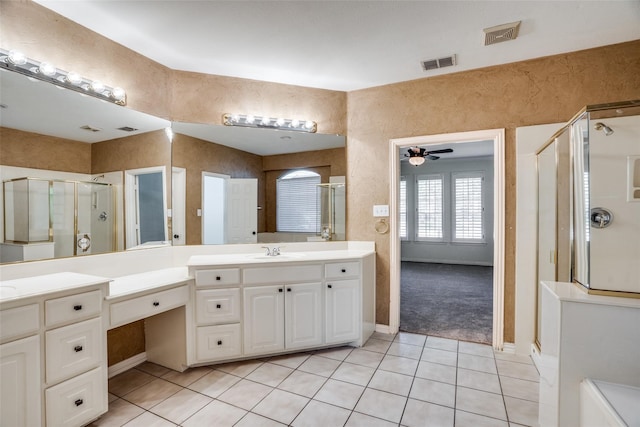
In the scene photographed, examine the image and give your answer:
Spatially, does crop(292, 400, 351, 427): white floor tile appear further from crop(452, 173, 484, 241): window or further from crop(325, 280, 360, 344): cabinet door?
crop(452, 173, 484, 241): window

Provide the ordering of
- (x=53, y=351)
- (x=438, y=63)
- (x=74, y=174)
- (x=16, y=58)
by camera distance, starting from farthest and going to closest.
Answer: (x=438, y=63) → (x=74, y=174) → (x=16, y=58) → (x=53, y=351)

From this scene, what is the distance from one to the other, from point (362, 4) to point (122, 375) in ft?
10.1

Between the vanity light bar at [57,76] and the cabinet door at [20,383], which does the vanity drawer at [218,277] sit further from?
the vanity light bar at [57,76]

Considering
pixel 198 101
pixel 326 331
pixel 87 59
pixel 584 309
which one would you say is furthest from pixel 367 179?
pixel 87 59

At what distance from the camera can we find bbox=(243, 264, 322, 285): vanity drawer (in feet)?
7.76

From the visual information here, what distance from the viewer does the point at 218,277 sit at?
2.29 m

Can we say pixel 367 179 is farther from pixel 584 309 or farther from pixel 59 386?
pixel 59 386

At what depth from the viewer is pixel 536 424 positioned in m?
1.69

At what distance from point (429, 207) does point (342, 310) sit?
518 centimetres

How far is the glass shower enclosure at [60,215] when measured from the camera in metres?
1.68

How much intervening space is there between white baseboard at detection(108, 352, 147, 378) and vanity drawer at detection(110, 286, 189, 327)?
26.8 inches

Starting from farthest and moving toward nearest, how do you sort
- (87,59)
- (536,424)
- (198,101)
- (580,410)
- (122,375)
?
1. (198,101)
2. (122,375)
3. (87,59)
4. (536,424)
5. (580,410)

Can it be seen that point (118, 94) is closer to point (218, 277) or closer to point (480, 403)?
point (218, 277)

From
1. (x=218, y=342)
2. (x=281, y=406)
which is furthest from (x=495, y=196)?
(x=218, y=342)
